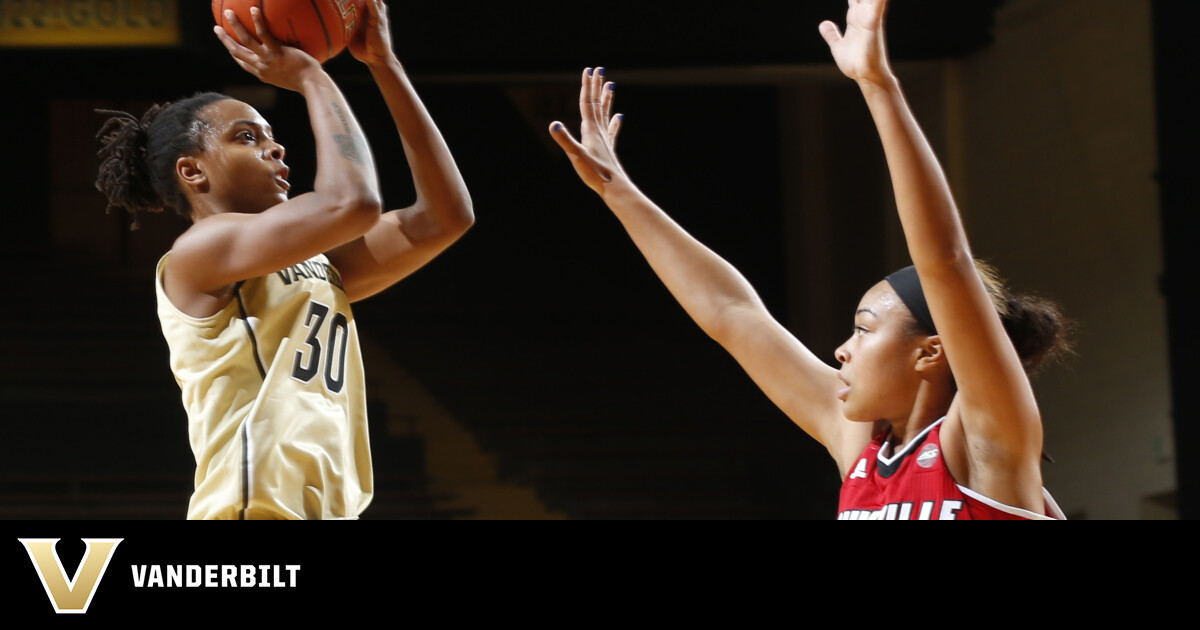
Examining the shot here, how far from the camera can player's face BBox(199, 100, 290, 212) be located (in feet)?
5.78

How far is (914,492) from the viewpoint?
57.9 inches

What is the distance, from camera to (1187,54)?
4.29 metres

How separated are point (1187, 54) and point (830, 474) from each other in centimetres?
223

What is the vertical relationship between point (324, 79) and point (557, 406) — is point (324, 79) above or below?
above

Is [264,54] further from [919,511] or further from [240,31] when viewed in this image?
[919,511]

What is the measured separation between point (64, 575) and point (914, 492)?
3.99ft

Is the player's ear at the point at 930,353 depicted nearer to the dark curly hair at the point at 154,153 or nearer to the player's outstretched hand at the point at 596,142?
the player's outstretched hand at the point at 596,142

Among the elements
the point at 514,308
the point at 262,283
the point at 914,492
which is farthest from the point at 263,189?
the point at 514,308

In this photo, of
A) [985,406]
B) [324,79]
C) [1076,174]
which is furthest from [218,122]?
[1076,174]

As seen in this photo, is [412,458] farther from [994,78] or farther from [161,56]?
[994,78]

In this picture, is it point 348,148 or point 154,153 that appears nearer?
point 348,148

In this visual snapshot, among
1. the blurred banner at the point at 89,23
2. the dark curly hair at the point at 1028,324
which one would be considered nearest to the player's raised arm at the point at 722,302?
the dark curly hair at the point at 1028,324

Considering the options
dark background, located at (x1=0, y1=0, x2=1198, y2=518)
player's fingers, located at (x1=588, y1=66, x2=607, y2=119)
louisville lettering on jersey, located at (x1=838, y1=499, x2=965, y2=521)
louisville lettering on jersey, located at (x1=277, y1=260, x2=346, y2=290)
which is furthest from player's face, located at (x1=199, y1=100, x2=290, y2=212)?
dark background, located at (x1=0, y1=0, x2=1198, y2=518)

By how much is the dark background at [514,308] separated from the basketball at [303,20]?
279 cm
